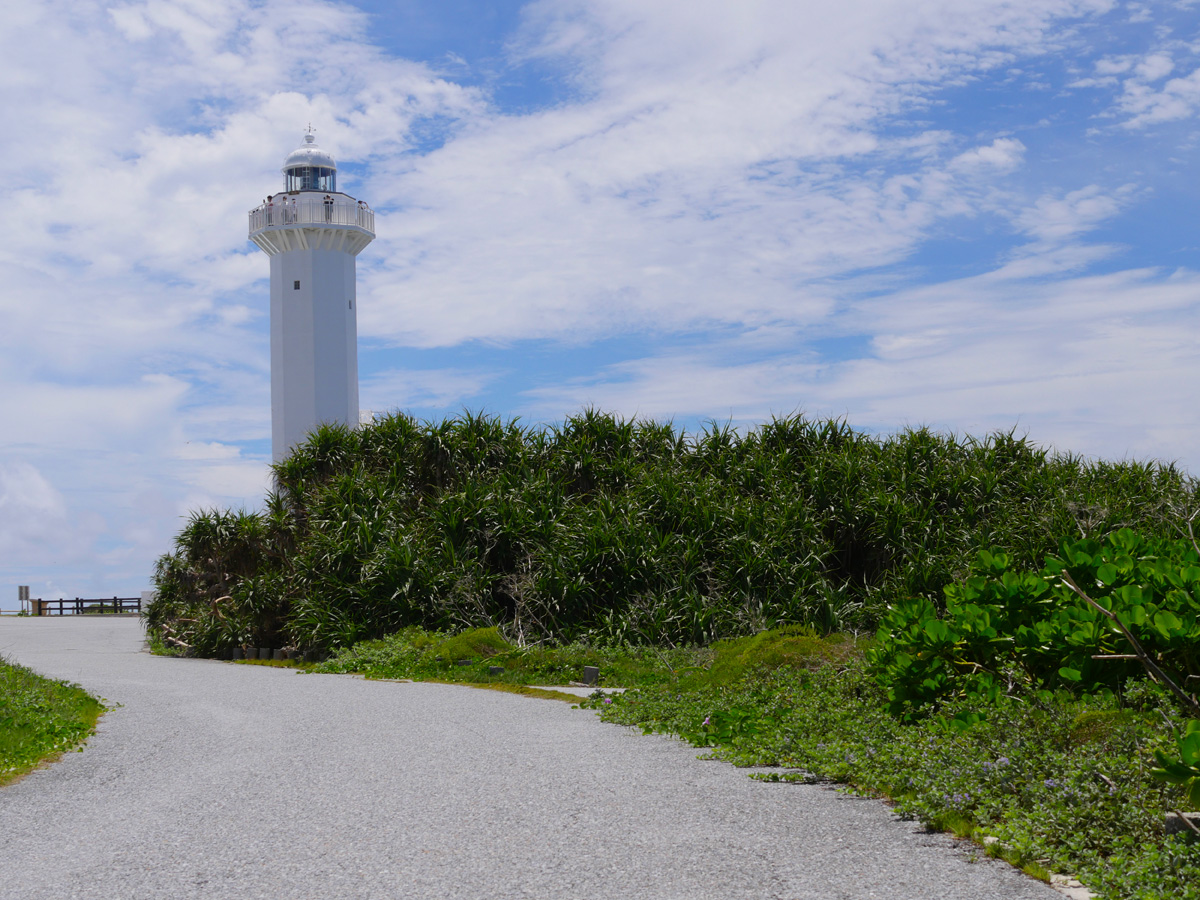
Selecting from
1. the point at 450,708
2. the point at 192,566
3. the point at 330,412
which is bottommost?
the point at 450,708

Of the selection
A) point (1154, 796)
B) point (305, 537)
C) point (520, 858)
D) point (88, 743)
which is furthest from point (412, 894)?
point (305, 537)

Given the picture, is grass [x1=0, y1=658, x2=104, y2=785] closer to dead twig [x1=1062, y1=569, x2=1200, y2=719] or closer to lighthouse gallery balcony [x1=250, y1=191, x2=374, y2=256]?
dead twig [x1=1062, y1=569, x2=1200, y2=719]

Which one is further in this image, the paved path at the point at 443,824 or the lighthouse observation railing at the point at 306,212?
the lighthouse observation railing at the point at 306,212

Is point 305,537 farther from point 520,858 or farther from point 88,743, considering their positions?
point 520,858

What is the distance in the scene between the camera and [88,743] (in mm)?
8547

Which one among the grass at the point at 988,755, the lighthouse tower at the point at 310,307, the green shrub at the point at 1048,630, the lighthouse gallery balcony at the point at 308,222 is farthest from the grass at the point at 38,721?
the lighthouse gallery balcony at the point at 308,222

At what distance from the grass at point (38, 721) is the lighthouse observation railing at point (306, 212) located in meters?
25.2

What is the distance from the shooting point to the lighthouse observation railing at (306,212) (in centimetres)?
3444

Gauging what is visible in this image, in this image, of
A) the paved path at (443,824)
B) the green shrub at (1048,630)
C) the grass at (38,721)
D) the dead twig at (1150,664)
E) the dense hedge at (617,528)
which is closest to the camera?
the paved path at (443,824)

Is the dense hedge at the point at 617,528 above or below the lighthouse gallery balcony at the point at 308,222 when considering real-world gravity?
below

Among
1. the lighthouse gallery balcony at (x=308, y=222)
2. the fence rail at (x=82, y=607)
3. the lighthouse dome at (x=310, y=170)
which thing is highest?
the lighthouse dome at (x=310, y=170)

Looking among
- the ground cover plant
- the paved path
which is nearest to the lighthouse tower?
the paved path

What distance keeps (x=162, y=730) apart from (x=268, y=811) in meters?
3.98

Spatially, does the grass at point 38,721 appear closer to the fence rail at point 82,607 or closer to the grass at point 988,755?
the grass at point 988,755
